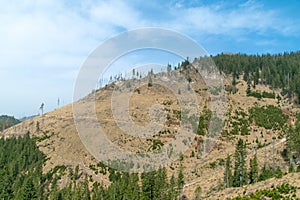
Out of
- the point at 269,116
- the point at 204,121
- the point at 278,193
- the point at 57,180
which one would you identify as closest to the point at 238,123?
the point at 204,121

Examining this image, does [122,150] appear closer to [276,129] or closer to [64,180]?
[64,180]

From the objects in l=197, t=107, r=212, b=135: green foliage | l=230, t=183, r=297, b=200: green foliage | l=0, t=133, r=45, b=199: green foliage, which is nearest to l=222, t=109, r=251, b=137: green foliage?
l=197, t=107, r=212, b=135: green foliage

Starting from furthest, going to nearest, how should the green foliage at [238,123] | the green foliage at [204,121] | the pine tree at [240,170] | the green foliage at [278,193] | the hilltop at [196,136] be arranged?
the green foliage at [238,123], the green foliage at [204,121], the hilltop at [196,136], the pine tree at [240,170], the green foliage at [278,193]

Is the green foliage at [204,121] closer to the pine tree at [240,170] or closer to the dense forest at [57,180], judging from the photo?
the dense forest at [57,180]

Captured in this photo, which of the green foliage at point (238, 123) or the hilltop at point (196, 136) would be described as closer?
the hilltop at point (196, 136)

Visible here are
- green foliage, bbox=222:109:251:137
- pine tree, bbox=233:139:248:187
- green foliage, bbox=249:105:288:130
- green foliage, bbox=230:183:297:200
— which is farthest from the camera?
green foliage, bbox=249:105:288:130

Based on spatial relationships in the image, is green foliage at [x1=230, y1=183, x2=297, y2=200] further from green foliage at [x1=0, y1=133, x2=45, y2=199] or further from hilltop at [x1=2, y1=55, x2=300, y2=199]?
green foliage at [x1=0, y1=133, x2=45, y2=199]

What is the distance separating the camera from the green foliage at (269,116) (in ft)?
516

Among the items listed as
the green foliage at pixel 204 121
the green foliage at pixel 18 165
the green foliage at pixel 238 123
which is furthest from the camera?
the green foliage at pixel 238 123

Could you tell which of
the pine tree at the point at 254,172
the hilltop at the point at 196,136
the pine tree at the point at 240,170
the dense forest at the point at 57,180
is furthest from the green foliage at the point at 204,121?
the pine tree at the point at 254,172

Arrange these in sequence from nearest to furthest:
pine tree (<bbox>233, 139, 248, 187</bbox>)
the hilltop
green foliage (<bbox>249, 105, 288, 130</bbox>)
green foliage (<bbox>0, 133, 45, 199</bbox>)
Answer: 1. pine tree (<bbox>233, 139, 248, 187</bbox>)
2. green foliage (<bbox>0, 133, 45, 199</bbox>)
3. the hilltop
4. green foliage (<bbox>249, 105, 288, 130</bbox>)

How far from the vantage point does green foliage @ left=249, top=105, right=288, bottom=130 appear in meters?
157

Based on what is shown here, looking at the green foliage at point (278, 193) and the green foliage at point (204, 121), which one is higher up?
the green foliage at point (204, 121)

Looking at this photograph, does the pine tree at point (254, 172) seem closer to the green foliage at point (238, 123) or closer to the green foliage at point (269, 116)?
the green foliage at point (238, 123)
